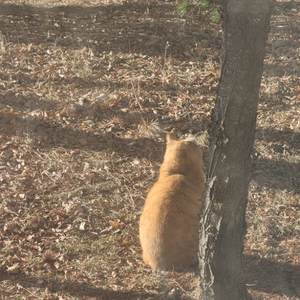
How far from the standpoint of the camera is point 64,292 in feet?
12.5

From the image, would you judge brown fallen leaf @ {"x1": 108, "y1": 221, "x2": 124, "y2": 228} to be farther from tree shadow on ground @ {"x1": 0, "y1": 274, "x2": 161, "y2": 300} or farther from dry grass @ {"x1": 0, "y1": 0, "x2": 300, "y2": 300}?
tree shadow on ground @ {"x1": 0, "y1": 274, "x2": 161, "y2": 300}

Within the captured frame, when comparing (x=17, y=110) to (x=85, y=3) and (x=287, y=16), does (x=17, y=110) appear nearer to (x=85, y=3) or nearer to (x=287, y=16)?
(x=85, y=3)

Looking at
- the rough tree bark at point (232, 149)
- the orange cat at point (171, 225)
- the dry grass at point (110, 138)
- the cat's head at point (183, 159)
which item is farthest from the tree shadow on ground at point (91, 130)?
the rough tree bark at point (232, 149)

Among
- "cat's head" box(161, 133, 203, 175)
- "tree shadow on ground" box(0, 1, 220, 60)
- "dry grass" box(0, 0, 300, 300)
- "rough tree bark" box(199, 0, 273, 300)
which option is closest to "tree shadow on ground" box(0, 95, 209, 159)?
"dry grass" box(0, 0, 300, 300)

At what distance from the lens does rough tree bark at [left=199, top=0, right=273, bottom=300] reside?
8.44 feet

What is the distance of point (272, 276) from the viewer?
3781 mm

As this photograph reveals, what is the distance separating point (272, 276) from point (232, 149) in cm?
180

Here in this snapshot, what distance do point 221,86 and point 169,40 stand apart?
20.9 feet

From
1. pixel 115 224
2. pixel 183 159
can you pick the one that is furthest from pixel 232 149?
pixel 115 224

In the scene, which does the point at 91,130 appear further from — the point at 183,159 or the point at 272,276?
the point at 272,276

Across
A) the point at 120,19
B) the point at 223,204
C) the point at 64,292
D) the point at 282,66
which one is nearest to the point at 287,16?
the point at 282,66

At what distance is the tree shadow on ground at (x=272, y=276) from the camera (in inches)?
143

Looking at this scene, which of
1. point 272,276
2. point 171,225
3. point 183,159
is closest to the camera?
point 171,225

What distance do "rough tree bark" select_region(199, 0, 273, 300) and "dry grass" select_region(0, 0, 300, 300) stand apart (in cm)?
65
